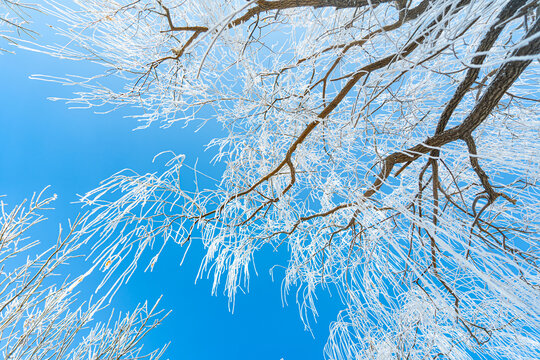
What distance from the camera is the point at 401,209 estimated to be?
798 mm

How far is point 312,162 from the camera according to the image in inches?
74.7

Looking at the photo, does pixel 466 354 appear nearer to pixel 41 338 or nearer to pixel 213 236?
pixel 213 236

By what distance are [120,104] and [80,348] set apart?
1.38 m

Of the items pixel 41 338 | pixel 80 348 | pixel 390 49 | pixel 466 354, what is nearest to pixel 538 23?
pixel 390 49

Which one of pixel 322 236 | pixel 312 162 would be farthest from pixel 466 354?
pixel 312 162

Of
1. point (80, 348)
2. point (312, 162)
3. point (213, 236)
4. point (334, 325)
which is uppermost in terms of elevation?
point (312, 162)

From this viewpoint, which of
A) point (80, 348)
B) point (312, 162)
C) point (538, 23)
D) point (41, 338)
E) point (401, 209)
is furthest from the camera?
point (312, 162)

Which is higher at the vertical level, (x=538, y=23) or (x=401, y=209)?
(x=538, y=23)

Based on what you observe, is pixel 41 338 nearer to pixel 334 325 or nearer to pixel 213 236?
pixel 213 236

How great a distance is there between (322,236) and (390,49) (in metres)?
1.04

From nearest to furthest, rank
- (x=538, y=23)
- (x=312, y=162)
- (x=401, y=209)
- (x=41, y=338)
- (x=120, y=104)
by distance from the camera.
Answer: (x=538, y=23), (x=401, y=209), (x=41, y=338), (x=120, y=104), (x=312, y=162)

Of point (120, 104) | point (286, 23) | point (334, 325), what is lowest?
point (334, 325)

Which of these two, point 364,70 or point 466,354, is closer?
point 364,70

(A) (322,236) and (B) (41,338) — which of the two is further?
(A) (322,236)
